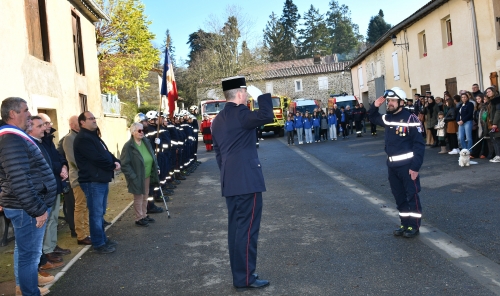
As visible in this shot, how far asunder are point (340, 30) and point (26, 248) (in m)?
108

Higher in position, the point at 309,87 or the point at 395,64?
the point at 309,87

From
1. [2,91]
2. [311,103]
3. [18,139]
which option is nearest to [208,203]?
[2,91]

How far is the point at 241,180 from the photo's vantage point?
5.19 metres

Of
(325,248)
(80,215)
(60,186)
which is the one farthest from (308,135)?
(60,186)

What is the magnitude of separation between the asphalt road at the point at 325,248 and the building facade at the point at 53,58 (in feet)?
13.4

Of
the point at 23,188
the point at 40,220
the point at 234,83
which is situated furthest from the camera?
the point at 234,83

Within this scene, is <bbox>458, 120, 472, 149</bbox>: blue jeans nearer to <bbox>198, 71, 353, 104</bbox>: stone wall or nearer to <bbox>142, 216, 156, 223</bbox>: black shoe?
<bbox>142, 216, 156, 223</bbox>: black shoe

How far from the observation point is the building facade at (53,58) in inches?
440

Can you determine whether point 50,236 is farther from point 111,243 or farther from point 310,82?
point 310,82

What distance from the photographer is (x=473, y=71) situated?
64.1 feet

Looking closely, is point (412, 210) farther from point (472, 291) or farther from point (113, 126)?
point (113, 126)

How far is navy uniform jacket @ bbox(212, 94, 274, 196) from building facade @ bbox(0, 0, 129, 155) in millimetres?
6922

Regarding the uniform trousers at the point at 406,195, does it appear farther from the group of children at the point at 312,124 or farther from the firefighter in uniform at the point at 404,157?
the group of children at the point at 312,124

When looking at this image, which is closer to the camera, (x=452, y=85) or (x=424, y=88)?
(x=452, y=85)
